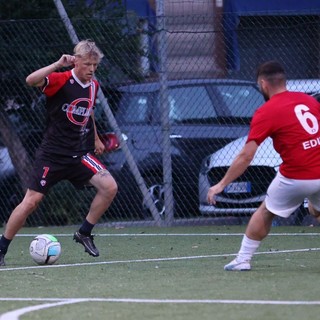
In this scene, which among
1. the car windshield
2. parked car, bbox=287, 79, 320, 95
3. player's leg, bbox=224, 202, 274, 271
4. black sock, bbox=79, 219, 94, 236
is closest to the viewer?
player's leg, bbox=224, 202, 274, 271

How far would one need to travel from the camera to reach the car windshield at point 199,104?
43.5 feet

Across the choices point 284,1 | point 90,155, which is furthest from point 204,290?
point 284,1

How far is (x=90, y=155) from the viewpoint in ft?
32.1

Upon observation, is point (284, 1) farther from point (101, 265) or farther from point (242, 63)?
point (101, 265)

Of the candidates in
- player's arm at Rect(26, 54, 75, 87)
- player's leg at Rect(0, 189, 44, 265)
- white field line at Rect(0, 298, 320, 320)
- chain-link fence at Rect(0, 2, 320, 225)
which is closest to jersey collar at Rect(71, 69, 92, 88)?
player's arm at Rect(26, 54, 75, 87)

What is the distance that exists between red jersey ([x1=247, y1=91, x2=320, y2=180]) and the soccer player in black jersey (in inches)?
78.7

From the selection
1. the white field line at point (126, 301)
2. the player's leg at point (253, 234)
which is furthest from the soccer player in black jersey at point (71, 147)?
the white field line at point (126, 301)

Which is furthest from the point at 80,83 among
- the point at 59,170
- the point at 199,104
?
the point at 199,104

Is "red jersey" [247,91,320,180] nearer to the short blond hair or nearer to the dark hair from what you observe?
the dark hair

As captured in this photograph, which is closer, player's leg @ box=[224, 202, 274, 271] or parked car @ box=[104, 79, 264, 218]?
player's leg @ box=[224, 202, 274, 271]

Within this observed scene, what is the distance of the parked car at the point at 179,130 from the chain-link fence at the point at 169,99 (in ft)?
0.04

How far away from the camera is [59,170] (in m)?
9.54

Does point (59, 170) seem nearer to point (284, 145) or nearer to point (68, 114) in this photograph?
point (68, 114)

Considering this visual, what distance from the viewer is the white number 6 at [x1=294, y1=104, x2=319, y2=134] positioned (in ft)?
26.0
